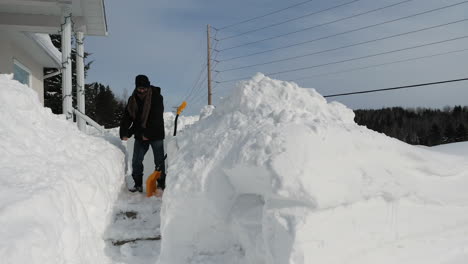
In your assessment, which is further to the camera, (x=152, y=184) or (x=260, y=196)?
(x=152, y=184)

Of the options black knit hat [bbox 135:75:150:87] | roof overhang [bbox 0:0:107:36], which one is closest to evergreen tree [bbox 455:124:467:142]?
roof overhang [bbox 0:0:107:36]

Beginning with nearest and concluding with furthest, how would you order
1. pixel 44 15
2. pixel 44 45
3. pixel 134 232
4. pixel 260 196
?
pixel 260 196 → pixel 134 232 → pixel 44 15 → pixel 44 45

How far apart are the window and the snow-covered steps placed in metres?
7.71

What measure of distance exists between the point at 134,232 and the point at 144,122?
5.74 feet

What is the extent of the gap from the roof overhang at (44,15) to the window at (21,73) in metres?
2.32

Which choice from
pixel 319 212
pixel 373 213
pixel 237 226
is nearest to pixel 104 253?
pixel 237 226

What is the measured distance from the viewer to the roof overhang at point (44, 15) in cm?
688

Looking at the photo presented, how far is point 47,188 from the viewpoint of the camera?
236 centimetres

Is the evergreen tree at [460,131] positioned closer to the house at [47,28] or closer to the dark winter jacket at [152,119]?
the house at [47,28]

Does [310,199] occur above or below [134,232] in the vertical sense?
above

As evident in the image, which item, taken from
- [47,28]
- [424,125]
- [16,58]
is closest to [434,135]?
[424,125]

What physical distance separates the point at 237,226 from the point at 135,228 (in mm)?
1268

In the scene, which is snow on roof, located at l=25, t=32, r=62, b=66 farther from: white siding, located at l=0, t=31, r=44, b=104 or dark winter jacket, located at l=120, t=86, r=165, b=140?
dark winter jacket, located at l=120, t=86, r=165, b=140

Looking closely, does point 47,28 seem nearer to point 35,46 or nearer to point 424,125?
point 35,46
